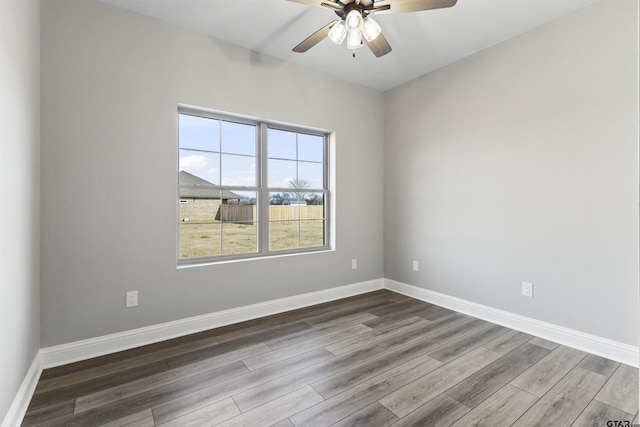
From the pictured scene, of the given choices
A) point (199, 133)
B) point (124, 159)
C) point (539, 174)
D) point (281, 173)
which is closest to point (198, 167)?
point (199, 133)

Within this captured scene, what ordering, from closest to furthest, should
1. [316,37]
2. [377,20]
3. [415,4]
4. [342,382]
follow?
[415,4] → [342,382] → [316,37] → [377,20]

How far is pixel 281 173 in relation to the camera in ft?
11.1

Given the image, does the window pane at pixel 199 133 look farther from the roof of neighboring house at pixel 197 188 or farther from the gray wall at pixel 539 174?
the gray wall at pixel 539 174

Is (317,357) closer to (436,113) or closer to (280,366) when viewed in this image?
(280,366)

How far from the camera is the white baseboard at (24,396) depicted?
1.47 m

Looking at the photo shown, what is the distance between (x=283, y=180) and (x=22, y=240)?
2.21 metres

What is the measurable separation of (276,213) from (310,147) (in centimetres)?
93

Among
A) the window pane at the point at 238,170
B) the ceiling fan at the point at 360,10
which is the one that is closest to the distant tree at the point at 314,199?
the window pane at the point at 238,170

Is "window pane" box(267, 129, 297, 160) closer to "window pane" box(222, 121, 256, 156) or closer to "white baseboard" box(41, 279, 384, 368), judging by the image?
"window pane" box(222, 121, 256, 156)

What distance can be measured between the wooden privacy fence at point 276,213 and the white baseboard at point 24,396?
1.64 meters

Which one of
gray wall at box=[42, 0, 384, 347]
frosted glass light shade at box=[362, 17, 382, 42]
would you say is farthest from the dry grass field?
frosted glass light shade at box=[362, 17, 382, 42]

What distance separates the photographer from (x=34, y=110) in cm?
193

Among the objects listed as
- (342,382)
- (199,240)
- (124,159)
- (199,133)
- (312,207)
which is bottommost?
(342,382)

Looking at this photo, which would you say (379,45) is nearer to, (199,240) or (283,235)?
(283,235)
